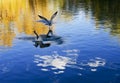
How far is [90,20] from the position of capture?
296 ft

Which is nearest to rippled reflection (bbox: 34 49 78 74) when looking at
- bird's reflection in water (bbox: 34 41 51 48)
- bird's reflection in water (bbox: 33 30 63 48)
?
bird's reflection in water (bbox: 34 41 51 48)

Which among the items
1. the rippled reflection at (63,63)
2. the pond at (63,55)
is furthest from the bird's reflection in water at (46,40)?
the rippled reflection at (63,63)

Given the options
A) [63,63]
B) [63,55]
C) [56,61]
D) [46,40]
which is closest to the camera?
[63,63]

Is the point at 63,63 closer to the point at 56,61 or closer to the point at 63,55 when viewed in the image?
the point at 56,61

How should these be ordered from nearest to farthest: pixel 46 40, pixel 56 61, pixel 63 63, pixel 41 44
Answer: pixel 63 63, pixel 56 61, pixel 41 44, pixel 46 40

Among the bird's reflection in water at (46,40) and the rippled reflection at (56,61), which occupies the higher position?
the bird's reflection in water at (46,40)

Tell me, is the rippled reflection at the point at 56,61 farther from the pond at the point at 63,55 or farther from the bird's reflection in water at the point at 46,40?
the bird's reflection in water at the point at 46,40

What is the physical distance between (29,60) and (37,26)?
3302cm

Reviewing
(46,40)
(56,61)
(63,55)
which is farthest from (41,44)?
(56,61)

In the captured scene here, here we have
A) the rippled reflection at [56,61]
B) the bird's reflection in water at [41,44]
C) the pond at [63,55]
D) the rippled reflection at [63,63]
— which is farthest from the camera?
the bird's reflection in water at [41,44]

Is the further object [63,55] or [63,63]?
[63,55]

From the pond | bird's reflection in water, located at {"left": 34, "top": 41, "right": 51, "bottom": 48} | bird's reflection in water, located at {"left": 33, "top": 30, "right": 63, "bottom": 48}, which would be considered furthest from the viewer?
bird's reflection in water, located at {"left": 33, "top": 30, "right": 63, "bottom": 48}

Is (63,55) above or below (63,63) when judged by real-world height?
above

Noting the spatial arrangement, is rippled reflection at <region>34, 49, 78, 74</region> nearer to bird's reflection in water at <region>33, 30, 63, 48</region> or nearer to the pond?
the pond
